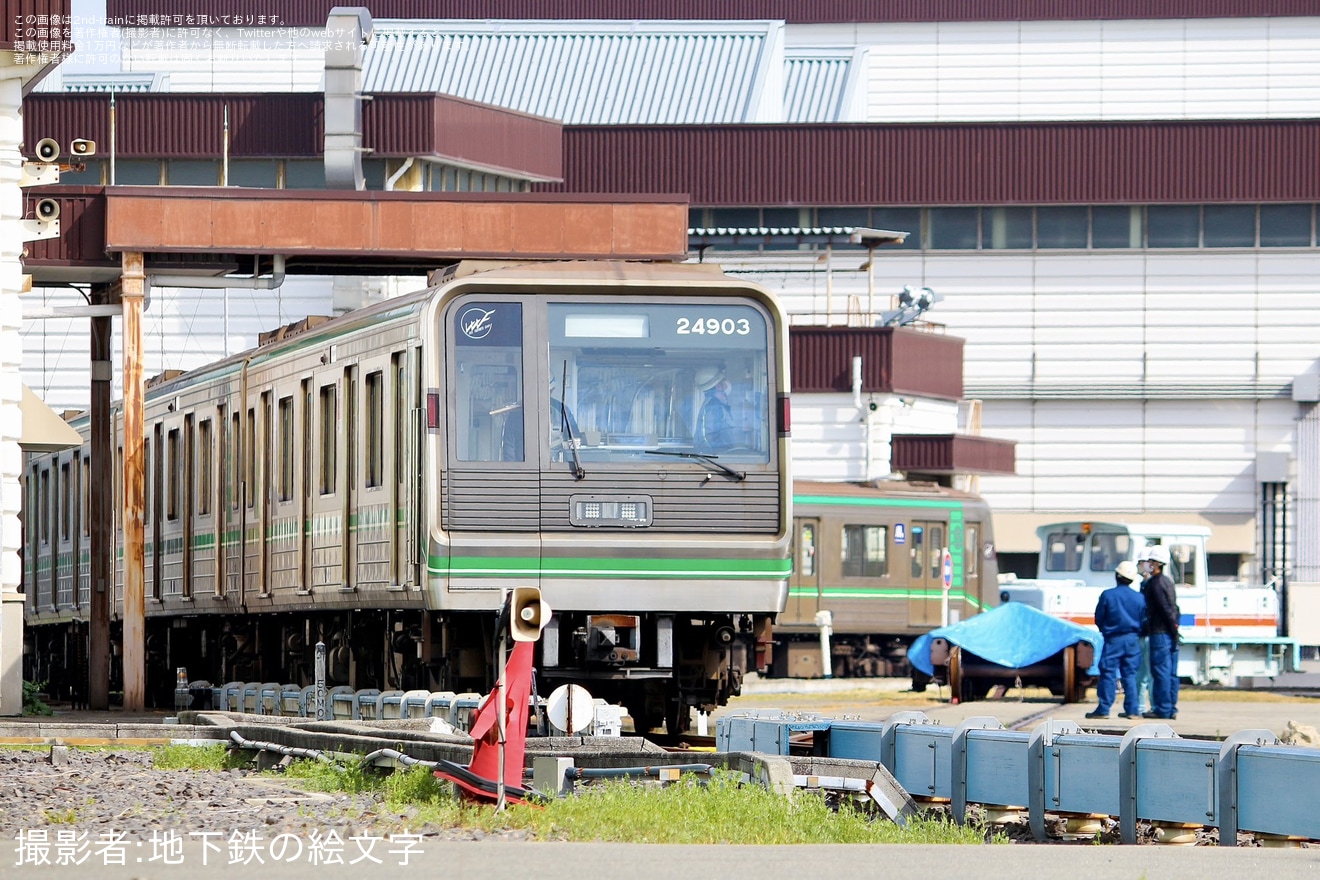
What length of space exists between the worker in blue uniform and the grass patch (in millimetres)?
11117

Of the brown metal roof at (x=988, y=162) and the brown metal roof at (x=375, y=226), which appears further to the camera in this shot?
the brown metal roof at (x=988, y=162)

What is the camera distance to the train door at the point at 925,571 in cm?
3672

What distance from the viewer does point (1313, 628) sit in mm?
46281

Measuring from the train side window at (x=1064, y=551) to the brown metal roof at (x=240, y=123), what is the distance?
1279cm

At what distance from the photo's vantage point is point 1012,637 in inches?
1048

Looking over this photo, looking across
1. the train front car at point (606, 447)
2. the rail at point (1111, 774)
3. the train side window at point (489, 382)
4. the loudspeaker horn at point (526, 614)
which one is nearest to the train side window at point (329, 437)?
the train side window at point (489, 382)

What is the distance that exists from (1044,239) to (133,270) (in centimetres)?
3394

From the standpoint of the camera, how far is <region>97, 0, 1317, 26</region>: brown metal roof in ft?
192

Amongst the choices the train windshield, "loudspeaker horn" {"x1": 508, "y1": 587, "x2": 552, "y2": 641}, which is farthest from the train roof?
"loudspeaker horn" {"x1": 508, "y1": 587, "x2": 552, "y2": 641}

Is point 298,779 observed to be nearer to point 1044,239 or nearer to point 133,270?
point 133,270

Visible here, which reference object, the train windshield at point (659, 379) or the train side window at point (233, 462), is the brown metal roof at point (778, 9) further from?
the train windshield at point (659, 379)

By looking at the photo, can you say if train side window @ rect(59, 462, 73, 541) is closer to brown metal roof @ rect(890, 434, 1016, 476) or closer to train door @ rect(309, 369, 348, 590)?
train door @ rect(309, 369, 348, 590)

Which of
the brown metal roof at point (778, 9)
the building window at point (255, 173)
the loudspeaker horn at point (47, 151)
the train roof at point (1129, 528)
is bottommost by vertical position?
the train roof at point (1129, 528)

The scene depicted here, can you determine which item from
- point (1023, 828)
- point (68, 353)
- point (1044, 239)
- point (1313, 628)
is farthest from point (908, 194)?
point (1023, 828)
